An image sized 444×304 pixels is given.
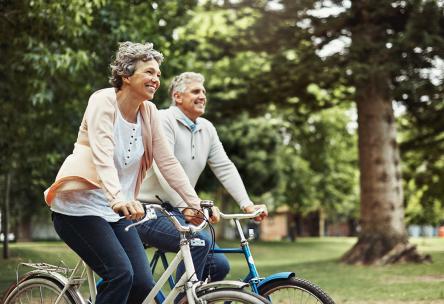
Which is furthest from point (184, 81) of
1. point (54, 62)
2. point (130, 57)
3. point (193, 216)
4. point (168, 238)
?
point (54, 62)

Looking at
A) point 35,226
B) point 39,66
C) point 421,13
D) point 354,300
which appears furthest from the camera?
point 35,226

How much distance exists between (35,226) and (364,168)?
559 inches

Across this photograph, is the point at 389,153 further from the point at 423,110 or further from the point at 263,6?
the point at 263,6

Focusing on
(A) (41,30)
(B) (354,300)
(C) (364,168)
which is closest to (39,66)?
(A) (41,30)

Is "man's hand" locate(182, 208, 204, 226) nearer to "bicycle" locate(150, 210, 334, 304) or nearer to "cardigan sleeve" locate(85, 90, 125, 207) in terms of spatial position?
"bicycle" locate(150, 210, 334, 304)

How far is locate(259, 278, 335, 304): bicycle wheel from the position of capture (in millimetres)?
4402

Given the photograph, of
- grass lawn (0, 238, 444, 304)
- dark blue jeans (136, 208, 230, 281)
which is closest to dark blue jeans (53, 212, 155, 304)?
dark blue jeans (136, 208, 230, 281)

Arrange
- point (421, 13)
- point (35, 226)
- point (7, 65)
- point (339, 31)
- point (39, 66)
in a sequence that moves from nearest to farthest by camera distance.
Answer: point (39, 66) < point (7, 65) < point (421, 13) < point (339, 31) < point (35, 226)

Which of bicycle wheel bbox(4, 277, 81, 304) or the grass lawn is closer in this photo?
bicycle wheel bbox(4, 277, 81, 304)

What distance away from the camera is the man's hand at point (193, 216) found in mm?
4277

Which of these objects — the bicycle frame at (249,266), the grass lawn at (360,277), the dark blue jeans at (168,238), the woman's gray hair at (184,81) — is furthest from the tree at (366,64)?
the dark blue jeans at (168,238)

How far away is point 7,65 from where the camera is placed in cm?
1349

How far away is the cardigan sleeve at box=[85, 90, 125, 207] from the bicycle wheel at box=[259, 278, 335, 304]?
1179 millimetres

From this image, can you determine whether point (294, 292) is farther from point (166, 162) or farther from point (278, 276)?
point (166, 162)
